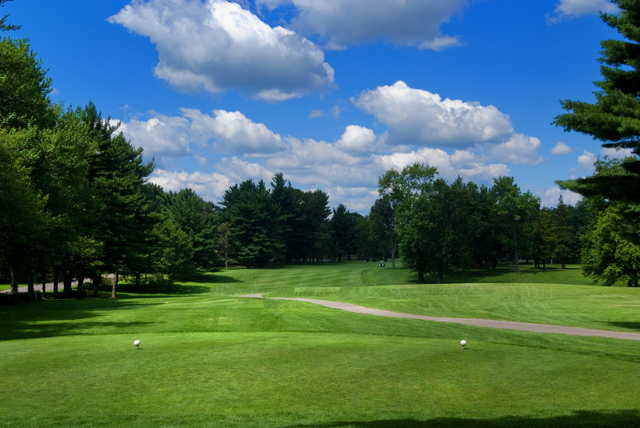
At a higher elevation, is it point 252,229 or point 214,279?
point 252,229

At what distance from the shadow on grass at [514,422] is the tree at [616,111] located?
10.2m

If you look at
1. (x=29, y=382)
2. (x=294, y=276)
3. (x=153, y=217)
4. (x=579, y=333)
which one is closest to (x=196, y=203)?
(x=294, y=276)

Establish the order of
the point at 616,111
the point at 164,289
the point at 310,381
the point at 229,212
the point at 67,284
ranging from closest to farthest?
the point at 310,381
the point at 616,111
the point at 67,284
the point at 164,289
the point at 229,212

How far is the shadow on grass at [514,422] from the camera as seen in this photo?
22.9 ft

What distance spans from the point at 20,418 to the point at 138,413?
64.4 inches

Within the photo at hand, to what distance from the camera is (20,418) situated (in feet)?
23.4

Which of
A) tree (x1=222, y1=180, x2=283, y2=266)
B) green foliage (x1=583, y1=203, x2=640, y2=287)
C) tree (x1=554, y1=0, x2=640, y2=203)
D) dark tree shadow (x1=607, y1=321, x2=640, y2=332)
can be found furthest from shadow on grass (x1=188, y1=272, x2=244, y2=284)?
tree (x1=554, y1=0, x2=640, y2=203)

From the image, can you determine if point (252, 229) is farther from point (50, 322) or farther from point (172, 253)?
point (50, 322)

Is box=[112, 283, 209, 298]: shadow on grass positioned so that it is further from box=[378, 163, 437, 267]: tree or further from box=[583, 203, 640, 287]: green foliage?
box=[583, 203, 640, 287]: green foliage

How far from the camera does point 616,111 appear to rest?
1630 cm

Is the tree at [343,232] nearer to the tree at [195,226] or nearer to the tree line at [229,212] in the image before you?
the tree line at [229,212]

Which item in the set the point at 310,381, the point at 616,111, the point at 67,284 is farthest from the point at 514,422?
the point at 67,284

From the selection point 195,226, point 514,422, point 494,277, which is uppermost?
point 195,226

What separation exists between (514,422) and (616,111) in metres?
13.1
